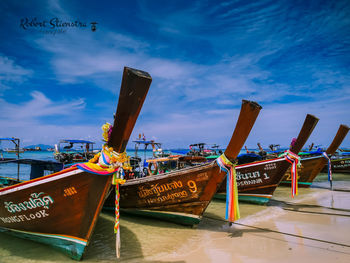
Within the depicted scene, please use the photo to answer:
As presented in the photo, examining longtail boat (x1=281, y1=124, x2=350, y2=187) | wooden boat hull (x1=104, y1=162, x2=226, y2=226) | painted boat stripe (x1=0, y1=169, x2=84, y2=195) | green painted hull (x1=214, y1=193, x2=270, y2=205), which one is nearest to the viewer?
painted boat stripe (x1=0, y1=169, x2=84, y2=195)

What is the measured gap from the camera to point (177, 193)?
601cm

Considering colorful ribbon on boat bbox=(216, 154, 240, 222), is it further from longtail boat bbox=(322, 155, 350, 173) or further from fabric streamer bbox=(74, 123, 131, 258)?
longtail boat bbox=(322, 155, 350, 173)

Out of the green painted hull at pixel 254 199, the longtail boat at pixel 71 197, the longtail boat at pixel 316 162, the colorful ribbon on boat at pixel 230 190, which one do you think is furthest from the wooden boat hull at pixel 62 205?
the longtail boat at pixel 316 162

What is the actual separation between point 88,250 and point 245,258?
3.47 meters

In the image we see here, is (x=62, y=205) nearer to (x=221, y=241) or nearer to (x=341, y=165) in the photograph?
(x=221, y=241)

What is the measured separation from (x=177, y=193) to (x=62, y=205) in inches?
116

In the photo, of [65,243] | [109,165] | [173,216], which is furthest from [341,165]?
[65,243]

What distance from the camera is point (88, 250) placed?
489 centimetres

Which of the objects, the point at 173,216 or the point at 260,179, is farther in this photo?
the point at 260,179

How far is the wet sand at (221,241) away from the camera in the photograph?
448 centimetres

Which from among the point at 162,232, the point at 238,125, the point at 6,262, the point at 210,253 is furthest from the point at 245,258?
the point at 6,262

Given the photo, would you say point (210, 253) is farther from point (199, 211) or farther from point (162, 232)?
point (162, 232)

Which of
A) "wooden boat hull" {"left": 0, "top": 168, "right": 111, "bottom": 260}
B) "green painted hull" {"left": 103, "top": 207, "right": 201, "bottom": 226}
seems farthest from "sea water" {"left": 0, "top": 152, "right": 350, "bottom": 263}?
"wooden boat hull" {"left": 0, "top": 168, "right": 111, "bottom": 260}

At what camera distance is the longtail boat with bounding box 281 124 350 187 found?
11227 mm
